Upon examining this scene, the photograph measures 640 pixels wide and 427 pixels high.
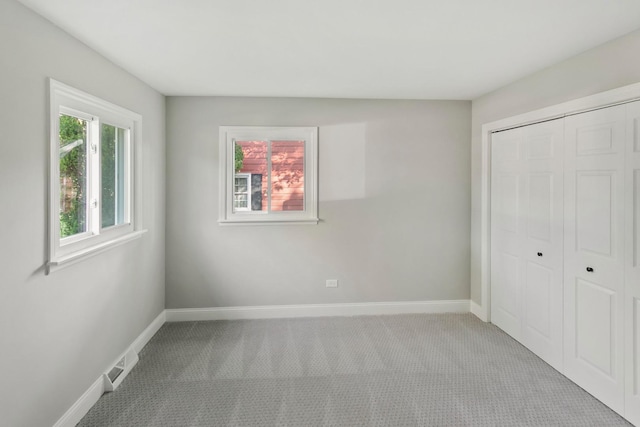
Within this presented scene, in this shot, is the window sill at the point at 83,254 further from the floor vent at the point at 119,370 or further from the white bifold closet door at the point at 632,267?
the white bifold closet door at the point at 632,267

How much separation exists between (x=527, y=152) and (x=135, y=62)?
11.0 feet

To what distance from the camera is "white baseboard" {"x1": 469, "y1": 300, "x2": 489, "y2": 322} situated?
12.5 ft

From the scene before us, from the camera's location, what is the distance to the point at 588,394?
2531 millimetres

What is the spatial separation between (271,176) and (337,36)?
1945mm

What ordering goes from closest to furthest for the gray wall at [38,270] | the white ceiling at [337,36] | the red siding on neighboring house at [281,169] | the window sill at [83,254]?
the gray wall at [38,270] → the white ceiling at [337,36] → the window sill at [83,254] → the red siding on neighboring house at [281,169]

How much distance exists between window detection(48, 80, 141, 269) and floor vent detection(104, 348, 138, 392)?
929 mm

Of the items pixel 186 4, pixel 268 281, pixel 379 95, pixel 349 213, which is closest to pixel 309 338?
pixel 268 281

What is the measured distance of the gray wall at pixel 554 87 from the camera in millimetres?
2264

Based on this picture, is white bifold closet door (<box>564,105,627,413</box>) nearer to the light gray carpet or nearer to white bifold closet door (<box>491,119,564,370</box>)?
white bifold closet door (<box>491,119,564,370</box>)

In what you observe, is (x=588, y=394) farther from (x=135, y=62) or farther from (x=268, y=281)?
(x=135, y=62)

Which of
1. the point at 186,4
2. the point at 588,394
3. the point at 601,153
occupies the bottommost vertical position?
the point at 588,394

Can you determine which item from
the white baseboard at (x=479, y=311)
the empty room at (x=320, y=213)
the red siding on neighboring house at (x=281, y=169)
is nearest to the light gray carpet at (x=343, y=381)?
the empty room at (x=320, y=213)

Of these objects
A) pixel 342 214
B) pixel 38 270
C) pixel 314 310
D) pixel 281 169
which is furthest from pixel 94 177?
pixel 314 310

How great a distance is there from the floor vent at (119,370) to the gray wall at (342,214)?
0.99 meters
